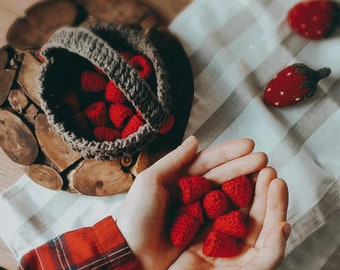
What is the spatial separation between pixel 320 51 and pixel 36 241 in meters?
0.53

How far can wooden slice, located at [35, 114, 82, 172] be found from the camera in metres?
0.76

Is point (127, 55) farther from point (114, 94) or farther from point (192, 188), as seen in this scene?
point (192, 188)

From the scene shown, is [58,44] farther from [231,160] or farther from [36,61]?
[231,160]

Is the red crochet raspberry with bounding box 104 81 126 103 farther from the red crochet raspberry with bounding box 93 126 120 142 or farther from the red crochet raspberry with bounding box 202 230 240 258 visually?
the red crochet raspberry with bounding box 202 230 240 258

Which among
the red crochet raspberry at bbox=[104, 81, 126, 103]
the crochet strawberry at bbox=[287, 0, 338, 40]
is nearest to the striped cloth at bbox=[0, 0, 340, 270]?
the crochet strawberry at bbox=[287, 0, 338, 40]

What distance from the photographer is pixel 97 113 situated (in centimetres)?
73

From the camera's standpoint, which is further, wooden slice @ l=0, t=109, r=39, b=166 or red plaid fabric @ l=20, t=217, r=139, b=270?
wooden slice @ l=0, t=109, r=39, b=166

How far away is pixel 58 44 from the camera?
0.70 m

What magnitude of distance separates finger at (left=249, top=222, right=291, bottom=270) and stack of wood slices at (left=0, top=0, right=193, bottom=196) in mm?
237

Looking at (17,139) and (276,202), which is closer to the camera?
(276,202)

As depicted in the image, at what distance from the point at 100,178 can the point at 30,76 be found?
0.19m

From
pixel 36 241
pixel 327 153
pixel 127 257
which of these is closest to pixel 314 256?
pixel 327 153

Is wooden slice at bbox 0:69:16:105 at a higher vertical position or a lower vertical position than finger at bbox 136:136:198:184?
lower

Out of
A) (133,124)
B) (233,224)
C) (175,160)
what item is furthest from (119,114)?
(233,224)
